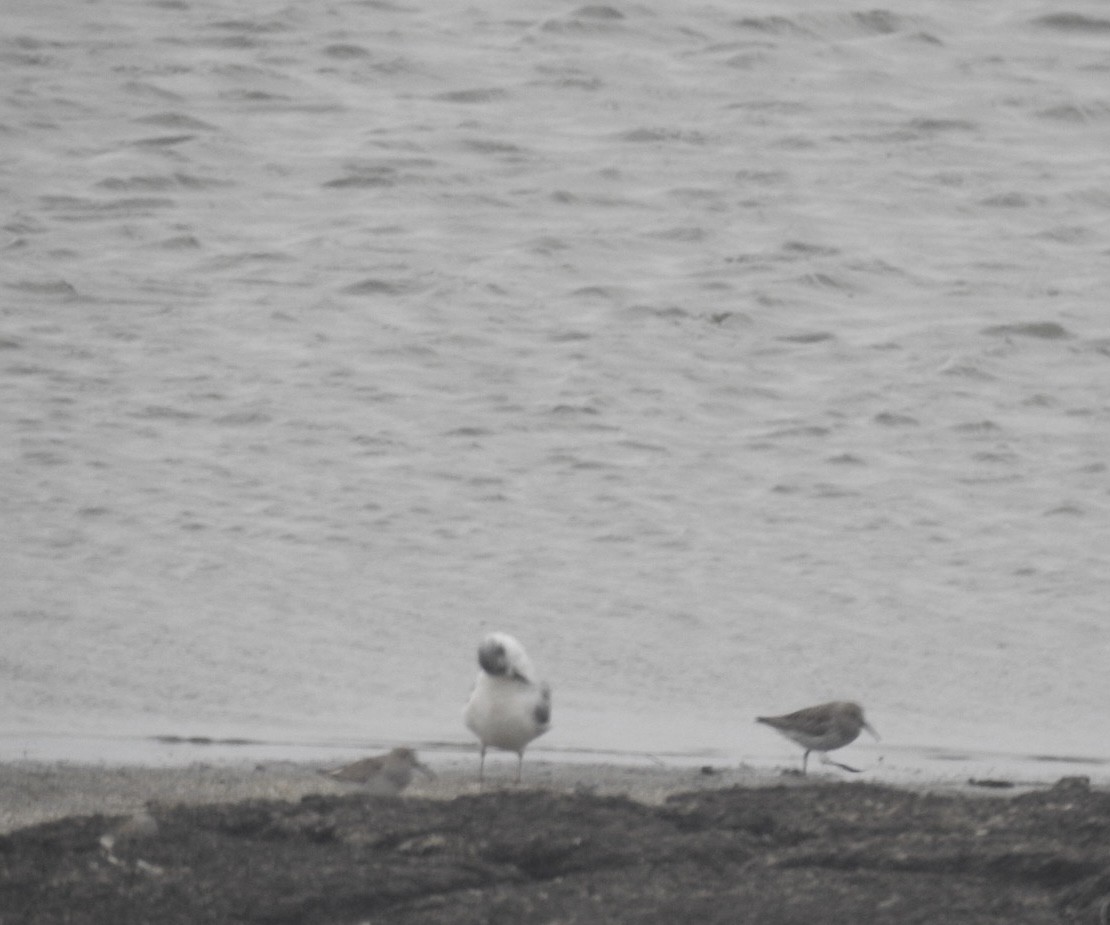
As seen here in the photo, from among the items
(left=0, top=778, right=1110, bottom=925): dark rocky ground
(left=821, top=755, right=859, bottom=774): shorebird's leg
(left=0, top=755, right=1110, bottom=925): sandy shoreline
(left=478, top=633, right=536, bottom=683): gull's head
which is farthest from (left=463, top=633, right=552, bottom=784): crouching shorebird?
(left=0, top=778, right=1110, bottom=925): dark rocky ground

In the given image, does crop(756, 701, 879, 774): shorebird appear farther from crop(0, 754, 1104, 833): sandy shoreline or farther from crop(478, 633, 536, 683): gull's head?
crop(478, 633, 536, 683): gull's head

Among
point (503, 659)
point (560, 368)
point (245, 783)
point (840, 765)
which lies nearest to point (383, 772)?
point (245, 783)

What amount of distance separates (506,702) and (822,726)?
1.35 m

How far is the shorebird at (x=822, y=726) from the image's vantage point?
9.22 meters

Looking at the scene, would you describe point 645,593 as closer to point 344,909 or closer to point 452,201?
point 344,909

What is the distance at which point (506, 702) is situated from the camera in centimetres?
879

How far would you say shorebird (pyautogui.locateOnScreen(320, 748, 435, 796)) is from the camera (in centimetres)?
796

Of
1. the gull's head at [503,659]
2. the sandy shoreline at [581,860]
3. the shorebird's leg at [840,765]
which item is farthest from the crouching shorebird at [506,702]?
the sandy shoreline at [581,860]

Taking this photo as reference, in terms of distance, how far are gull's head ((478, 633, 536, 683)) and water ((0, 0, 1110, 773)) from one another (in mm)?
1000

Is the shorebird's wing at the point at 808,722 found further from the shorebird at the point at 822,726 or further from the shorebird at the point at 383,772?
the shorebird at the point at 383,772

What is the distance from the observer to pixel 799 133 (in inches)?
832

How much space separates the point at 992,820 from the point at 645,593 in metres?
6.08

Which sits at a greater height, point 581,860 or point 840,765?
point 581,860

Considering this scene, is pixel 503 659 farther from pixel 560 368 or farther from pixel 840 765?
pixel 560 368
